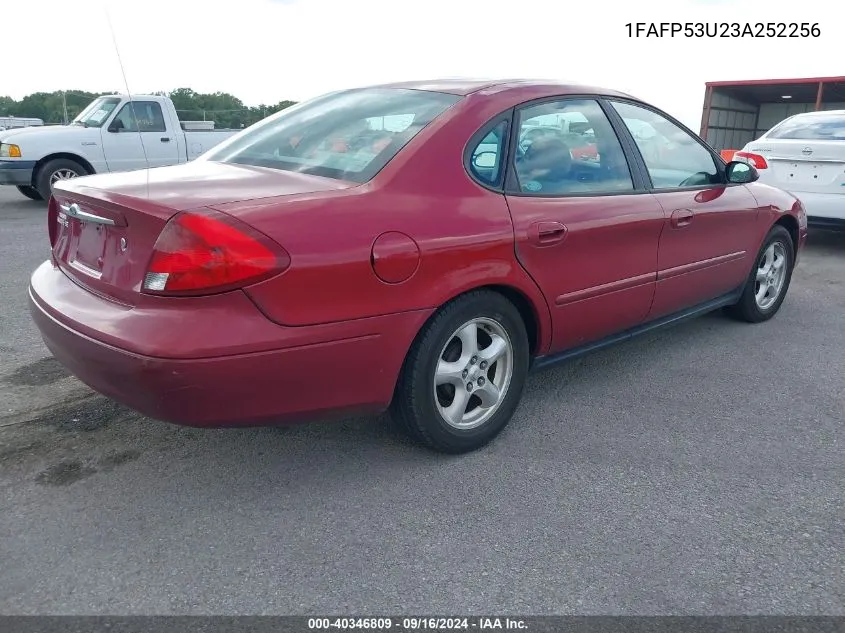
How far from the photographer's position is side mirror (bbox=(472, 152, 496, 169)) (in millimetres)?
2988

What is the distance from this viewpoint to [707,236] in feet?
13.5

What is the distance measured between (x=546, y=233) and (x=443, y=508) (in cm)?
122

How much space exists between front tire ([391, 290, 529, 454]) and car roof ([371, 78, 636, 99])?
3.09 ft

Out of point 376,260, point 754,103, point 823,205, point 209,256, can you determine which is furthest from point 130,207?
point 754,103

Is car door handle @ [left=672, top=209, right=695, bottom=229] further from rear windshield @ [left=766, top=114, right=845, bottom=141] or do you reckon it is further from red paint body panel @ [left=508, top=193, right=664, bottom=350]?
rear windshield @ [left=766, top=114, right=845, bottom=141]

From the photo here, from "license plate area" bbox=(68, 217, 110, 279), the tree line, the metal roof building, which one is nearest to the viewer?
"license plate area" bbox=(68, 217, 110, 279)

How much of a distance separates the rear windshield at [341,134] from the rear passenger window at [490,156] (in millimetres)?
217

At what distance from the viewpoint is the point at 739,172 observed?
4.32 m

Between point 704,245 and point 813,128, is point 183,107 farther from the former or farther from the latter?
point 704,245

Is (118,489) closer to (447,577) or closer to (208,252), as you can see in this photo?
(208,252)

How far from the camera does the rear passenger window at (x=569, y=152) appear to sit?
321 centimetres

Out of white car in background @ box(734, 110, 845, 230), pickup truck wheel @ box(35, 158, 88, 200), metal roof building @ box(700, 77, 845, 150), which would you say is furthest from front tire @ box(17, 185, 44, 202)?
metal roof building @ box(700, 77, 845, 150)

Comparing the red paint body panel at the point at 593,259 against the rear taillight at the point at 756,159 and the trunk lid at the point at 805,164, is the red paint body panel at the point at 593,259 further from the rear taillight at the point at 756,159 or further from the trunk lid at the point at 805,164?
the rear taillight at the point at 756,159

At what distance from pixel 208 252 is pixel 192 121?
1047 centimetres
